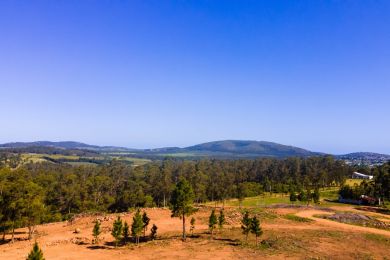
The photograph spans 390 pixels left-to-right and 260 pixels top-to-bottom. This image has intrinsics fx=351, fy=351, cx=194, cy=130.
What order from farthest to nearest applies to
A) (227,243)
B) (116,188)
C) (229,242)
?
(116,188)
(229,242)
(227,243)

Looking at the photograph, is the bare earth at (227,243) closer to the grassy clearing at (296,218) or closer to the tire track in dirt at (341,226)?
the tire track in dirt at (341,226)

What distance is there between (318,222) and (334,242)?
18505mm

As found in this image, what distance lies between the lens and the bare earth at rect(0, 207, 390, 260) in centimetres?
5022

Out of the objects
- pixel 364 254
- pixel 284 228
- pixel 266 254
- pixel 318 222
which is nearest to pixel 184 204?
pixel 266 254

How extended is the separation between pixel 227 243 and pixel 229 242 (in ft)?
2.89

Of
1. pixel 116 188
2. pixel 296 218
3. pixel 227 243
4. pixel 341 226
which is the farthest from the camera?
pixel 116 188

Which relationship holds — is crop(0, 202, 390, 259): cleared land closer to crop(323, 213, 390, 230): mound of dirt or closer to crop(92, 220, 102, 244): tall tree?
crop(92, 220, 102, 244): tall tree

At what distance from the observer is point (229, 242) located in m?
57.3

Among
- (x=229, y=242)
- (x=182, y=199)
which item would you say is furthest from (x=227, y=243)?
(x=182, y=199)

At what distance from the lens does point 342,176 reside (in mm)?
159000

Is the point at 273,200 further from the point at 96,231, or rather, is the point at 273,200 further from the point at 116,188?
the point at 96,231

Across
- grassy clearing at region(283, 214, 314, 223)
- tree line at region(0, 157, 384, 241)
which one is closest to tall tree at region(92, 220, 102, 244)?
tree line at region(0, 157, 384, 241)

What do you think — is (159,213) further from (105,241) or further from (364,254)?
(364,254)

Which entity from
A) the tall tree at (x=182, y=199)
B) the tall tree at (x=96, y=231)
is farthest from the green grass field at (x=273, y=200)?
the tall tree at (x=96, y=231)
